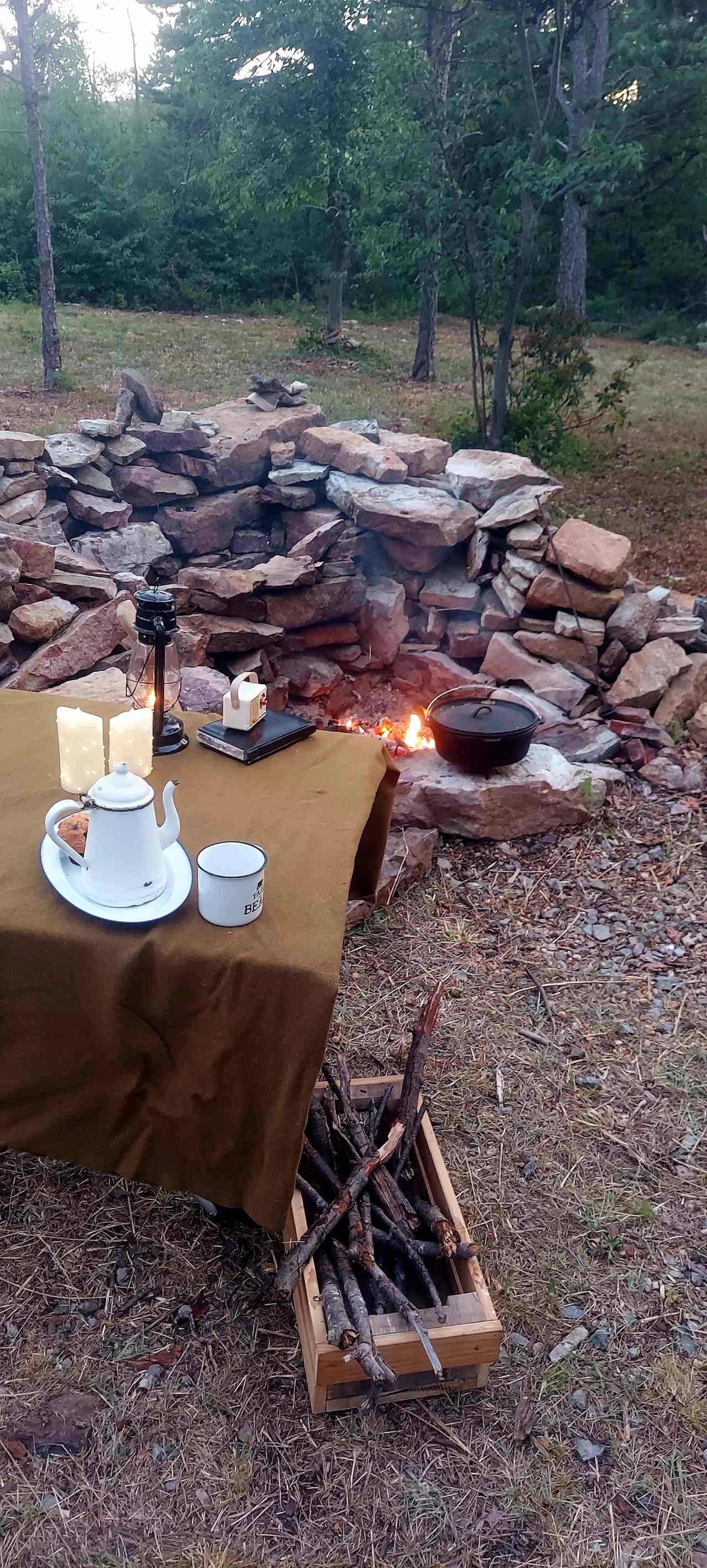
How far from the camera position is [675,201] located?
17859 mm

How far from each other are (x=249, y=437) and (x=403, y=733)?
280cm

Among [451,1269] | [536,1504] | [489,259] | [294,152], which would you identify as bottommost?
[536,1504]

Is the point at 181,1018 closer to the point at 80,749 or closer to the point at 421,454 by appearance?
the point at 80,749

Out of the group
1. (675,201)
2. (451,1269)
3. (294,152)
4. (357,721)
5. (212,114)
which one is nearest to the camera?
(451,1269)

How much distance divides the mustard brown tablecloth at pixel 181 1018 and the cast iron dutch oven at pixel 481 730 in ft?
6.68

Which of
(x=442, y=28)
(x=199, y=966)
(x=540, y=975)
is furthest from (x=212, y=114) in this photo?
(x=199, y=966)

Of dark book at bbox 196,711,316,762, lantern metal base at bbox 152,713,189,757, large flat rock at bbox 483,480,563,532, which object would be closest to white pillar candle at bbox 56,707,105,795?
lantern metal base at bbox 152,713,189,757

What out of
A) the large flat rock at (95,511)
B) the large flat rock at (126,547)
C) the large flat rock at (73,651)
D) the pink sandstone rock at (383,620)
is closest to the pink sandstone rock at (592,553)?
the pink sandstone rock at (383,620)

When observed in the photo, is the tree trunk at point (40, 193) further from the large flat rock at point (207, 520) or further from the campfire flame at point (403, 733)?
the campfire flame at point (403, 733)

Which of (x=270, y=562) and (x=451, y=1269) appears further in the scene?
(x=270, y=562)

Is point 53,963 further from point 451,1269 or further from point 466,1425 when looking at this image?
point 466,1425

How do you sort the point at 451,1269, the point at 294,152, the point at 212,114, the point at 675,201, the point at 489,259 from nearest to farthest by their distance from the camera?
the point at 451,1269 < the point at 489,259 < the point at 294,152 < the point at 212,114 < the point at 675,201

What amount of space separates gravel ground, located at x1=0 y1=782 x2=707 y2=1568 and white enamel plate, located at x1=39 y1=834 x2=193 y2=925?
3.37ft

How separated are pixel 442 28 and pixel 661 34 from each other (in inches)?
215
